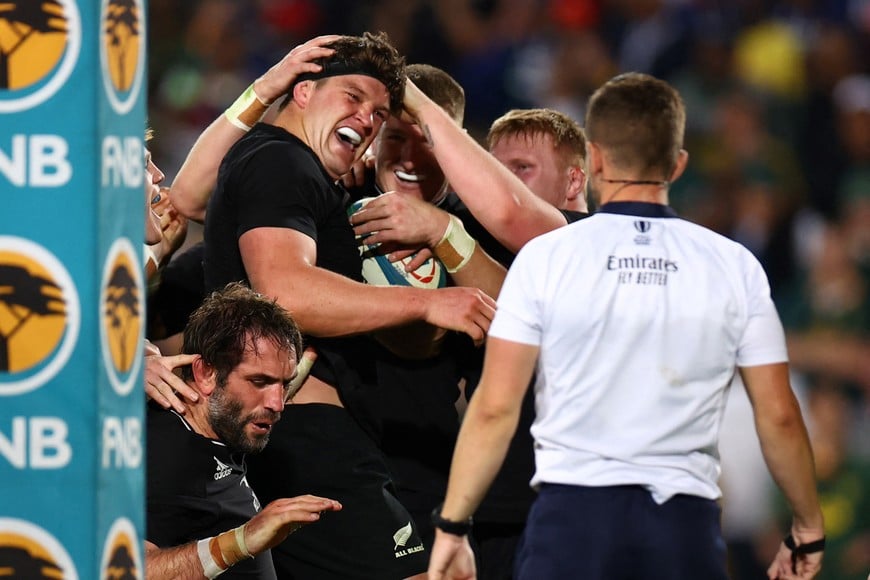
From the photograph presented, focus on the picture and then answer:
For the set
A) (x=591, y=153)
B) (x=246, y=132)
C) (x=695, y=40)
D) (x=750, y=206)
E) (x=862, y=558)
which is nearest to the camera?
(x=591, y=153)

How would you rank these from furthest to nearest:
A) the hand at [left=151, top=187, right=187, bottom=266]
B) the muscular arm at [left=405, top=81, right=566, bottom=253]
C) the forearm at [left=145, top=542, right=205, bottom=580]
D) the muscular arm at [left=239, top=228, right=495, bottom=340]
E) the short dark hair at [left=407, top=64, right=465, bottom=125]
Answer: the hand at [left=151, top=187, right=187, bottom=266]
the short dark hair at [left=407, top=64, right=465, bottom=125]
the muscular arm at [left=405, top=81, right=566, bottom=253]
the muscular arm at [left=239, top=228, right=495, bottom=340]
the forearm at [left=145, top=542, right=205, bottom=580]

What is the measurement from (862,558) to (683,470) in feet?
12.8

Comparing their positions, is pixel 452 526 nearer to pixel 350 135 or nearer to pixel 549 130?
pixel 350 135

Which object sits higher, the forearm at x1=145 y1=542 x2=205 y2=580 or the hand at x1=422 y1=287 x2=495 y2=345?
the hand at x1=422 y1=287 x2=495 y2=345

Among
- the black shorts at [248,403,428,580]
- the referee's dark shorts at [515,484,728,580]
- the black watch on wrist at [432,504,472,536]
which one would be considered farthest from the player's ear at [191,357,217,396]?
the referee's dark shorts at [515,484,728,580]

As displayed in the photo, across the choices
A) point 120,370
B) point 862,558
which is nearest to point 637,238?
point 120,370

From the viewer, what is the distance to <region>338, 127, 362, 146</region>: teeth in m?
4.66

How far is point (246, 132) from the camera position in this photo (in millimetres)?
4965

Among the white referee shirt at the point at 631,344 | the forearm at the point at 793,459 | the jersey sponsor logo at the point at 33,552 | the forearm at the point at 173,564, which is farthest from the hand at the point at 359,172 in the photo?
the jersey sponsor logo at the point at 33,552

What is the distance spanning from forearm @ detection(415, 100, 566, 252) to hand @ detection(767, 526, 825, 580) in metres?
1.42

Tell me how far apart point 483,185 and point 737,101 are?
4.62 m

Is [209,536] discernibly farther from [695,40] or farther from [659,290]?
[695,40]

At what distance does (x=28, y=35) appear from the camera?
2773 mm

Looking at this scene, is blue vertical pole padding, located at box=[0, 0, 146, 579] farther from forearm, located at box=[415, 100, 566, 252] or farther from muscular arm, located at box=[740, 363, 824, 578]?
forearm, located at box=[415, 100, 566, 252]
